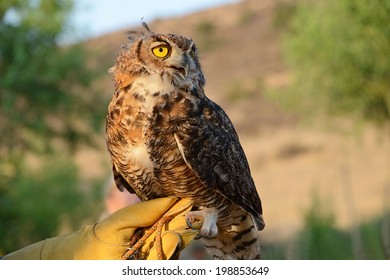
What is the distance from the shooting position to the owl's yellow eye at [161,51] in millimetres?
2972

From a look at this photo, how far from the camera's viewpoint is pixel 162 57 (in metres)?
3.00

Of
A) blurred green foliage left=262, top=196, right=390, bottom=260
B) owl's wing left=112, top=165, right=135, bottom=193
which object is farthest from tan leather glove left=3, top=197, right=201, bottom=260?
blurred green foliage left=262, top=196, right=390, bottom=260

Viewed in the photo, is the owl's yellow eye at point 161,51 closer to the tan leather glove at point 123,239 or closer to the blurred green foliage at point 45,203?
the tan leather glove at point 123,239

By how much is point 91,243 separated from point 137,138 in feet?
Result: 1.64

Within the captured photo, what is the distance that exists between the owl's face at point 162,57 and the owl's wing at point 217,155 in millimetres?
187

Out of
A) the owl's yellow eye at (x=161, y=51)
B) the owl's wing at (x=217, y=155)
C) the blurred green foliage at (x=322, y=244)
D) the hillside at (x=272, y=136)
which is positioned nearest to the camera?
the owl's yellow eye at (x=161, y=51)

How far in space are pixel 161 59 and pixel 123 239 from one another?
2.59ft

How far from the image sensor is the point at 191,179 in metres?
3.20

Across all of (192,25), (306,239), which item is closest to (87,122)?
(306,239)

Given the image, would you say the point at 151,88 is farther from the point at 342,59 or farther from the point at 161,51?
the point at 342,59

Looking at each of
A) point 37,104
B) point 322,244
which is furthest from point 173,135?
point 37,104

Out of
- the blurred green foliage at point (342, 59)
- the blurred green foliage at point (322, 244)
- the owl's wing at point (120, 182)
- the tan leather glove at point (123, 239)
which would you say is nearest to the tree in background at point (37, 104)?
the blurred green foliage at point (342, 59)

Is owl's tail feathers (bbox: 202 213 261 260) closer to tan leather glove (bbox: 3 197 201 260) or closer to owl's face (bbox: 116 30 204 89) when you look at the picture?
tan leather glove (bbox: 3 197 201 260)
